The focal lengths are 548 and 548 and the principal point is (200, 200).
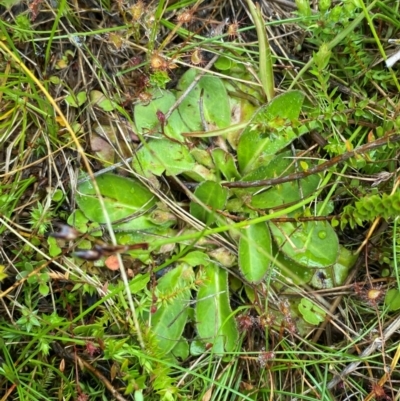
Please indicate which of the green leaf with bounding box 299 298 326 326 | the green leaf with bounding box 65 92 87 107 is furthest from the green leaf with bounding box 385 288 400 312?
the green leaf with bounding box 65 92 87 107

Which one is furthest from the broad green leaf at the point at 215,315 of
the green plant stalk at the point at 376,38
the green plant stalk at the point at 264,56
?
the green plant stalk at the point at 376,38

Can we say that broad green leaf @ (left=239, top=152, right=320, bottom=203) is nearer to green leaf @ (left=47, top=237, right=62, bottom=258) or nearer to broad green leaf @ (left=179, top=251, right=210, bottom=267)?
broad green leaf @ (left=179, top=251, right=210, bottom=267)

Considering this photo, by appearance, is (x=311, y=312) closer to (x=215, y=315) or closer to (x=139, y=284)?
(x=215, y=315)

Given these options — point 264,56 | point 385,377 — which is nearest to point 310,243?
point 385,377

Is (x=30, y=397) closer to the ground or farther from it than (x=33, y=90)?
closer to the ground

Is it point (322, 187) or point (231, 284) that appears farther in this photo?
point (231, 284)

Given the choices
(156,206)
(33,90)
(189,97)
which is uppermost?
(33,90)

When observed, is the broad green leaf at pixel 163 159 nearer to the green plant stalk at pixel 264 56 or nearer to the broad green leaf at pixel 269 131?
the broad green leaf at pixel 269 131

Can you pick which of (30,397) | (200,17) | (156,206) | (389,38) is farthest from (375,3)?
(30,397)

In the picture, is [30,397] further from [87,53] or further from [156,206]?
[87,53]
